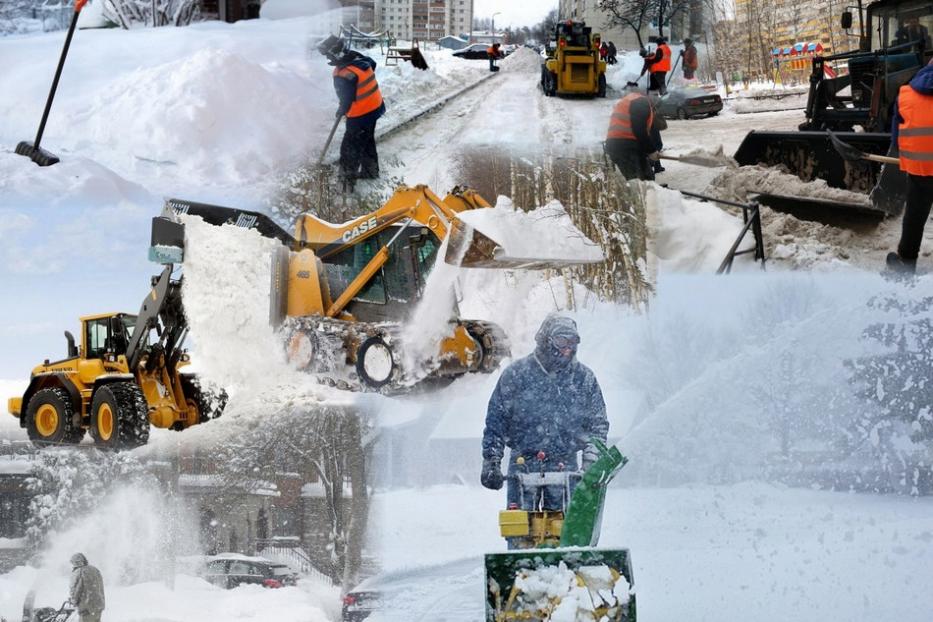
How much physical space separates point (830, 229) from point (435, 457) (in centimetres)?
184

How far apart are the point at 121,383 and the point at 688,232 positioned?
2.53 m

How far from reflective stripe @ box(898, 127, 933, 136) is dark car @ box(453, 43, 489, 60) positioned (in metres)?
1.70

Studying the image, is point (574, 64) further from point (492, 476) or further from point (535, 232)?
point (492, 476)

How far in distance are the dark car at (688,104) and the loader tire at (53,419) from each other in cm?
285

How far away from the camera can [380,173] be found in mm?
5234

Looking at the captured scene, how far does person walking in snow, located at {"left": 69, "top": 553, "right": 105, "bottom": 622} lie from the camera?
5.10 m

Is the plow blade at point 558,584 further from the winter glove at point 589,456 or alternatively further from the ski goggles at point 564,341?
the ski goggles at point 564,341

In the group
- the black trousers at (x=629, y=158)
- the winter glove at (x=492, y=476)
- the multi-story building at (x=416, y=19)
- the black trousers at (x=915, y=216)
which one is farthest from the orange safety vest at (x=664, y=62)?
the winter glove at (x=492, y=476)

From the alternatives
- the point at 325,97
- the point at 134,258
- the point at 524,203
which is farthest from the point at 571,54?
the point at 134,258

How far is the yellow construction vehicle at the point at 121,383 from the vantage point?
5.47 meters

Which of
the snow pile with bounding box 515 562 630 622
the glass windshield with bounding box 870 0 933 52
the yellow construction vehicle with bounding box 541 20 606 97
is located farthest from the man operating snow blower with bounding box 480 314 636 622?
the glass windshield with bounding box 870 0 933 52

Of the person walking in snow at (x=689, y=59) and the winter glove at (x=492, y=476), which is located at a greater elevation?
the person walking in snow at (x=689, y=59)

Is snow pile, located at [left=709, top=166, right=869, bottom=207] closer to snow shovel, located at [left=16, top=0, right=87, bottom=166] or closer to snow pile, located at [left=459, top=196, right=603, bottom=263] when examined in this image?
snow pile, located at [left=459, top=196, right=603, bottom=263]

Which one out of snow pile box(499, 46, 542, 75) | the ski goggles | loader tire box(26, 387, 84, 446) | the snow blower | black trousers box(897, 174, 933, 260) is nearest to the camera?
the snow blower
